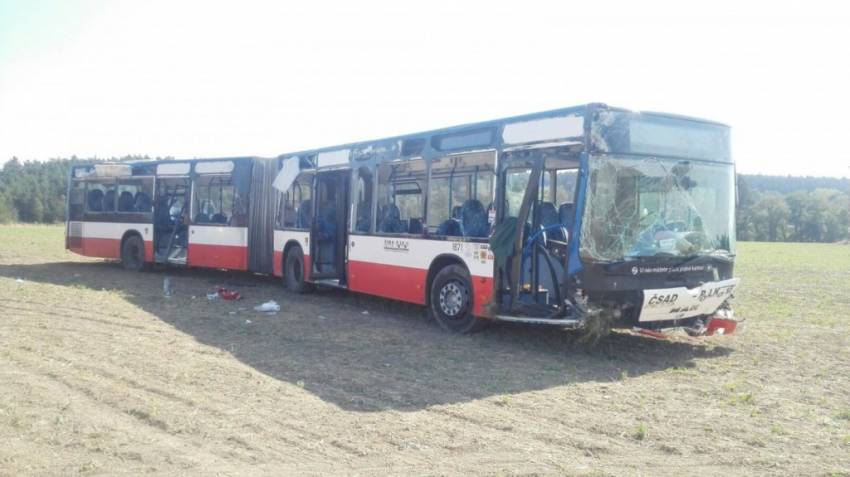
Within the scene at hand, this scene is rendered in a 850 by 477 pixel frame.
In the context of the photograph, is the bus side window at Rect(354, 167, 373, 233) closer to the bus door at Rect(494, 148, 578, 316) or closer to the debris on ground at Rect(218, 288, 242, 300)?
the debris on ground at Rect(218, 288, 242, 300)

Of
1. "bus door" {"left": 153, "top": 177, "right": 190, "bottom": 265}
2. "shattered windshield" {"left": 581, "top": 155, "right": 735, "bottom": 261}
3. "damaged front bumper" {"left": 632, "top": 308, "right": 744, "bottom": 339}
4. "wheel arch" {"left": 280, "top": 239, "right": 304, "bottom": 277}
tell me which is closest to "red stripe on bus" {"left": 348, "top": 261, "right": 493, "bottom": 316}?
"shattered windshield" {"left": 581, "top": 155, "right": 735, "bottom": 261}

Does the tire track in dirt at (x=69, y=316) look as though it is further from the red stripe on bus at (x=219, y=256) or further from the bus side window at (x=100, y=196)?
the bus side window at (x=100, y=196)

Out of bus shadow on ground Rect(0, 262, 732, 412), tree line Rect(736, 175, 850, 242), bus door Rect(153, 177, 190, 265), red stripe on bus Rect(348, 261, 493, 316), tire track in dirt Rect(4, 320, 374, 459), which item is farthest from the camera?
tree line Rect(736, 175, 850, 242)

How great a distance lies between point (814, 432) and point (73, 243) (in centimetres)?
2088

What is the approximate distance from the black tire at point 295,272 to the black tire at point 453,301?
500 cm

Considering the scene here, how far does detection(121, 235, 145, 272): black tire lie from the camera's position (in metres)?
19.9

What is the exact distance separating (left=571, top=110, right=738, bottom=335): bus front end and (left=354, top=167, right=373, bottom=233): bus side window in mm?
5359

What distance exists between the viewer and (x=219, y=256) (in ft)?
58.5

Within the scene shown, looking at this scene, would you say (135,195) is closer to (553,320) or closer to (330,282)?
(330,282)

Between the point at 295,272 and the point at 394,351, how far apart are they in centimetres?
699

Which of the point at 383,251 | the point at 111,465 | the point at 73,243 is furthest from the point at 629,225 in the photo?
the point at 73,243

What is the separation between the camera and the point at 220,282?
17.8 metres

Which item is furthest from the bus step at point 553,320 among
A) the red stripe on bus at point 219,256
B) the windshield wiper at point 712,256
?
the red stripe on bus at point 219,256

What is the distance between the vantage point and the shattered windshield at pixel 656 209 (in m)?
8.31
